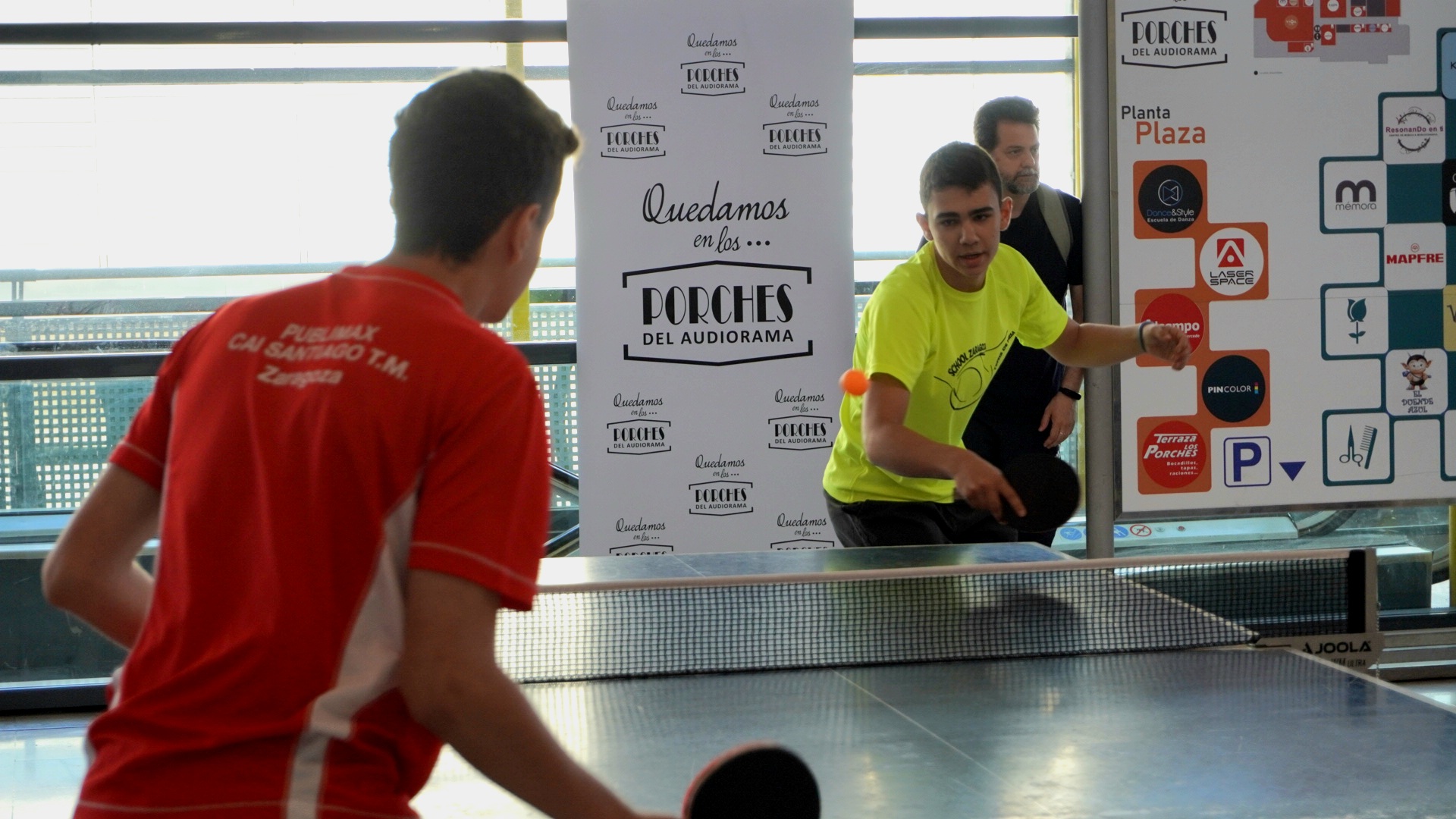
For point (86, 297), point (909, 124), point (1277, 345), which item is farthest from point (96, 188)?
point (1277, 345)

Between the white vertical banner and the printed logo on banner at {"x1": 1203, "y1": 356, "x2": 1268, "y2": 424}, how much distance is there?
1.54m

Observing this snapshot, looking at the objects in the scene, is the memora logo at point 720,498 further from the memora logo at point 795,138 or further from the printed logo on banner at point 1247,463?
the printed logo on banner at point 1247,463

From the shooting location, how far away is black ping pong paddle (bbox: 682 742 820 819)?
1551 millimetres

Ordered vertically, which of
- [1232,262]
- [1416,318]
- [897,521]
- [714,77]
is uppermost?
[714,77]

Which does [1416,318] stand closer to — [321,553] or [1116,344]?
[1116,344]

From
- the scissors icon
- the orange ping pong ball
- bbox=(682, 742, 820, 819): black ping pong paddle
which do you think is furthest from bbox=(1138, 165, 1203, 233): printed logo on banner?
bbox=(682, 742, 820, 819): black ping pong paddle

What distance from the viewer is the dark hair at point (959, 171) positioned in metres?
3.75

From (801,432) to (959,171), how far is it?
6.69 ft

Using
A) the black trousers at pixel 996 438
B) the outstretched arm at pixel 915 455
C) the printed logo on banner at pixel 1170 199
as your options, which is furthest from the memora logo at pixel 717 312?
the outstretched arm at pixel 915 455

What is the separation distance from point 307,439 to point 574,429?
490cm

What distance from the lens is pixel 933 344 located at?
12.7ft

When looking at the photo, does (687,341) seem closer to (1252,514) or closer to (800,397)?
(800,397)

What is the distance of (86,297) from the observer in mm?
5855

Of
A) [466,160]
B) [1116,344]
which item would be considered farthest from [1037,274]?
[466,160]
